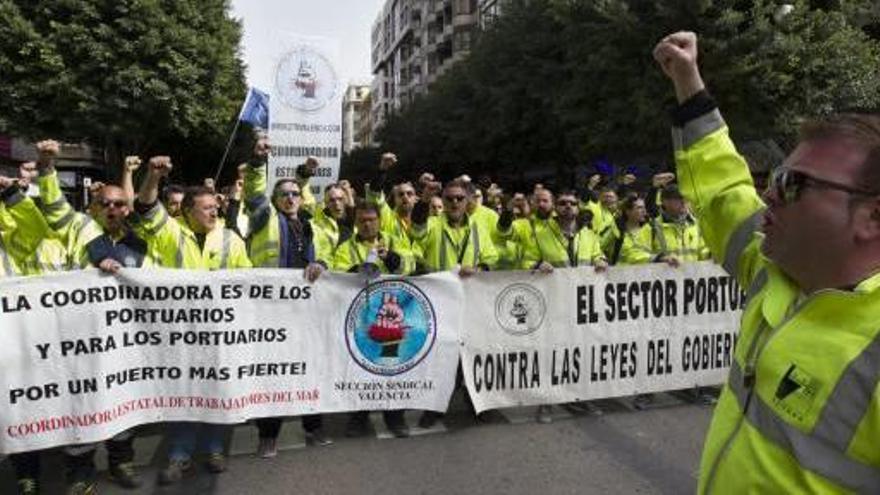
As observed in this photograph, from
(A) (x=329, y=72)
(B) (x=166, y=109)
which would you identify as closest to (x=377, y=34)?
(B) (x=166, y=109)

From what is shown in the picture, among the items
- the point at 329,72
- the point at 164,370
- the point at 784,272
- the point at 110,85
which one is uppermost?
the point at 110,85

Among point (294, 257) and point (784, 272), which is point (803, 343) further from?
point (294, 257)

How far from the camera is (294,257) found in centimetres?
669

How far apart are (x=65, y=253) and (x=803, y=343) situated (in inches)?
212

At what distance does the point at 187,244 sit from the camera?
5766mm

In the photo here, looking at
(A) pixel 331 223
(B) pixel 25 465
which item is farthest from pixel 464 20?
(B) pixel 25 465

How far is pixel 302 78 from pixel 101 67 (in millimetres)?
17151

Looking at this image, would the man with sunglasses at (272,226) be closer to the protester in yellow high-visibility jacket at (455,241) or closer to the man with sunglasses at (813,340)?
the protester in yellow high-visibility jacket at (455,241)

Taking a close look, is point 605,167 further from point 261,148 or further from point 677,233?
point 261,148

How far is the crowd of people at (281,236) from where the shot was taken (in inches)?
212

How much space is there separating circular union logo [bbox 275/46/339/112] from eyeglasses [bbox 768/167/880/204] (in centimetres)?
746

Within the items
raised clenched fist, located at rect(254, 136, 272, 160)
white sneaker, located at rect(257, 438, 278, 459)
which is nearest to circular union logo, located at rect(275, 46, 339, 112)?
raised clenched fist, located at rect(254, 136, 272, 160)

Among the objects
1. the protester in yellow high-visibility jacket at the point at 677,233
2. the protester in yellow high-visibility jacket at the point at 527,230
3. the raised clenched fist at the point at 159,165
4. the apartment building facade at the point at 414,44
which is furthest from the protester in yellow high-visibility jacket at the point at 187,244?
the apartment building facade at the point at 414,44

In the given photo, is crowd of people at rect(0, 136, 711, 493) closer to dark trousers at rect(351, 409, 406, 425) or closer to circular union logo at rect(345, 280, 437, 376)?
dark trousers at rect(351, 409, 406, 425)
